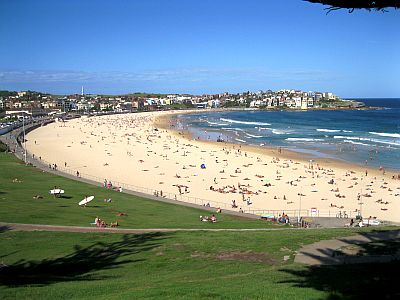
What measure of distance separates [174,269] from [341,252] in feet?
14.1

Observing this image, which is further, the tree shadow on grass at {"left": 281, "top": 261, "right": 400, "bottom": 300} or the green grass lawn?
the green grass lawn

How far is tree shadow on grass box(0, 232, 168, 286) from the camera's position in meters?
9.81

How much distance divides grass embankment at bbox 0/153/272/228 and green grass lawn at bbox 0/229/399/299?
282cm

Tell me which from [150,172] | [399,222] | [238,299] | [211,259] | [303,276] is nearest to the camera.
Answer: [238,299]

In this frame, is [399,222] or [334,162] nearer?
[399,222]

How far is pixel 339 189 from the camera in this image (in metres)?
31.6

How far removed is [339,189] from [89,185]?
701 inches

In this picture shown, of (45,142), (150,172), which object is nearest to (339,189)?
(150,172)

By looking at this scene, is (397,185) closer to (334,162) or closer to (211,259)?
(334,162)

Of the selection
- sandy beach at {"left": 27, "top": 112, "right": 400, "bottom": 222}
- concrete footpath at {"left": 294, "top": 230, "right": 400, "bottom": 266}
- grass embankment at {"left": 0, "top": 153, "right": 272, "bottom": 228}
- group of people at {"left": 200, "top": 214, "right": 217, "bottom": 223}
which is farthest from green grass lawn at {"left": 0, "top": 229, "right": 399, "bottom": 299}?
sandy beach at {"left": 27, "top": 112, "right": 400, "bottom": 222}

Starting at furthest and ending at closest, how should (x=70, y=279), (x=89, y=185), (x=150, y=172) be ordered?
(x=150, y=172) → (x=89, y=185) → (x=70, y=279)

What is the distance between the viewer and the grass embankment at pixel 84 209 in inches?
679

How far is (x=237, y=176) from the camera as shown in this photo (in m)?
37.1

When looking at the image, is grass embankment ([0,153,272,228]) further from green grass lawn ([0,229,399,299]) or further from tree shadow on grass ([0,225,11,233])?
green grass lawn ([0,229,399,299])
